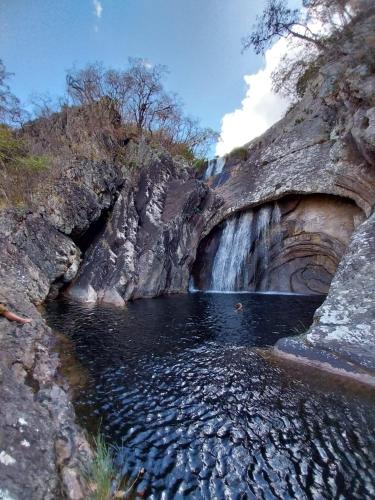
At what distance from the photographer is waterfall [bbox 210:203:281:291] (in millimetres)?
20297

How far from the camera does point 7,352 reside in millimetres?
5988

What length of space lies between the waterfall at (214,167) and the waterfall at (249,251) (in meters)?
8.68

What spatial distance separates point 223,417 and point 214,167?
86.6 ft

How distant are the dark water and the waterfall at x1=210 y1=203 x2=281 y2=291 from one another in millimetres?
10494

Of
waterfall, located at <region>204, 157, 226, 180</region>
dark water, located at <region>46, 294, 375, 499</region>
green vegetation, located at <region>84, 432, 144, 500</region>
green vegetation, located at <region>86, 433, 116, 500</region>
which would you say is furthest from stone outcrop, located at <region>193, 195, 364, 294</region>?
green vegetation, located at <region>86, 433, 116, 500</region>

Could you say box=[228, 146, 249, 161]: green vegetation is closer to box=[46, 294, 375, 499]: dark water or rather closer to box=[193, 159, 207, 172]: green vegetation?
box=[193, 159, 207, 172]: green vegetation

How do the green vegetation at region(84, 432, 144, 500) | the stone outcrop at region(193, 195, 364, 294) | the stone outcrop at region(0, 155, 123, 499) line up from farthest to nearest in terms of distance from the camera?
the stone outcrop at region(193, 195, 364, 294)
the green vegetation at region(84, 432, 144, 500)
the stone outcrop at region(0, 155, 123, 499)

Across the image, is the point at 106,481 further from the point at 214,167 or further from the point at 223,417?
the point at 214,167

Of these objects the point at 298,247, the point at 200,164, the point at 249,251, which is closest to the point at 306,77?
the point at 200,164

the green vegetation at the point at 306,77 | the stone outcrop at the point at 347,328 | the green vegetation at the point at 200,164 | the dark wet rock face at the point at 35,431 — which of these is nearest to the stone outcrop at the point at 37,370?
the dark wet rock face at the point at 35,431

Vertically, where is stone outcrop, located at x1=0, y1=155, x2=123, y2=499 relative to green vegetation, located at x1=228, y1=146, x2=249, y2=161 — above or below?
below

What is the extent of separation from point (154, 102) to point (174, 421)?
27.5m

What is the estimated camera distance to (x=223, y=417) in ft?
18.1

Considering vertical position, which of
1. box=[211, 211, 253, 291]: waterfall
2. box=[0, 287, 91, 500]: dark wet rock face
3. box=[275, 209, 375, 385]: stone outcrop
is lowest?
box=[0, 287, 91, 500]: dark wet rock face
